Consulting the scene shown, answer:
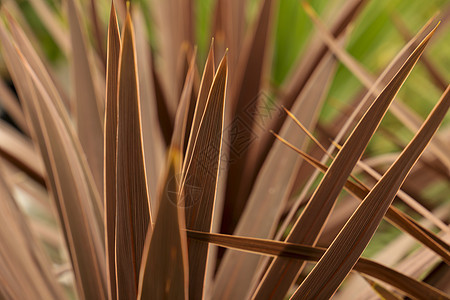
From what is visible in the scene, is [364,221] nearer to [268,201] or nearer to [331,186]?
[331,186]

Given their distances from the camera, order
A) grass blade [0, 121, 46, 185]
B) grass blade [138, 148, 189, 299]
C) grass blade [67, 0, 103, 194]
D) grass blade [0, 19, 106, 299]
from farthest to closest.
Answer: grass blade [0, 121, 46, 185] < grass blade [67, 0, 103, 194] < grass blade [0, 19, 106, 299] < grass blade [138, 148, 189, 299]

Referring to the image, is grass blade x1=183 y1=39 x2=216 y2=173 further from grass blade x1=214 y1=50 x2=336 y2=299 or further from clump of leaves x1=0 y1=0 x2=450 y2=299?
grass blade x1=214 y1=50 x2=336 y2=299

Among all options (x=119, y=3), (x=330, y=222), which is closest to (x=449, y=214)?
(x=330, y=222)

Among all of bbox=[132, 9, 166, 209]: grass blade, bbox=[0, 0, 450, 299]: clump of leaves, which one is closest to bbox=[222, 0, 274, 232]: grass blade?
bbox=[0, 0, 450, 299]: clump of leaves

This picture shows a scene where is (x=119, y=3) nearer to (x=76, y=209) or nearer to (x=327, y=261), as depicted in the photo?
(x=76, y=209)

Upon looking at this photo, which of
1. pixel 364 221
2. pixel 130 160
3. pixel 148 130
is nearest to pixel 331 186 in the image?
pixel 364 221

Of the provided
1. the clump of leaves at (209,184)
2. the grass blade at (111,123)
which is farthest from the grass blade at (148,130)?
the grass blade at (111,123)
